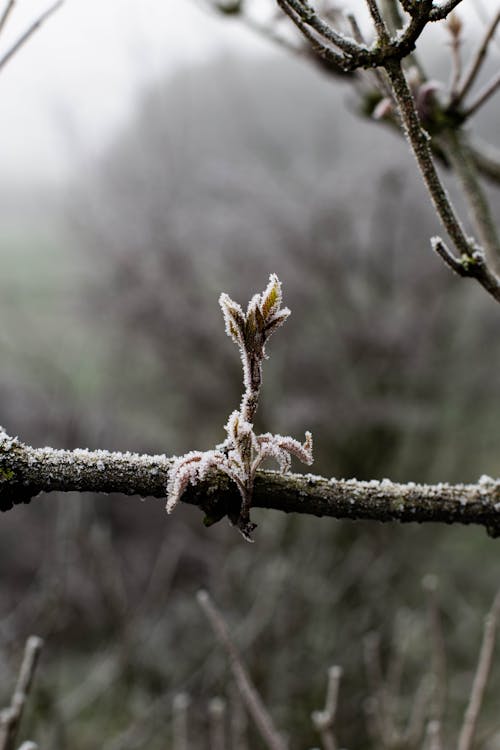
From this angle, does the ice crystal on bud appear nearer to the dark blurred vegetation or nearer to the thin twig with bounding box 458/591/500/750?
the thin twig with bounding box 458/591/500/750

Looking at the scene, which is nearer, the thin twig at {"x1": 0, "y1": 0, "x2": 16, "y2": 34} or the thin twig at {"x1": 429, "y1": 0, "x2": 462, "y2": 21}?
the thin twig at {"x1": 429, "y1": 0, "x2": 462, "y2": 21}

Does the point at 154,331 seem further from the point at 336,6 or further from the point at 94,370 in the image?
the point at 336,6

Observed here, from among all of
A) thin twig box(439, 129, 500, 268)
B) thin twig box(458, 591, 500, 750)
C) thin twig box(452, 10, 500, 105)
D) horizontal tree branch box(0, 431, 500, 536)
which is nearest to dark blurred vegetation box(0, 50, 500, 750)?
thin twig box(458, 591, 500, 750)

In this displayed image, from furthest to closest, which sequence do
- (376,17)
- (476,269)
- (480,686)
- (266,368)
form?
(266,368) → (480,686) → (476,269) → (376,17)

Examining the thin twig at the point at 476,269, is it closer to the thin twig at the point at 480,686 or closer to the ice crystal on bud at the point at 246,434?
the ice crystal on bud at the point at 246,434

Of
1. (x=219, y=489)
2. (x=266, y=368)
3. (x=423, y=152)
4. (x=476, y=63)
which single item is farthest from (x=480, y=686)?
(x=266, y=368)

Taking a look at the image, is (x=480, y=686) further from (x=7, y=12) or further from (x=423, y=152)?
(x=7, y=12)
